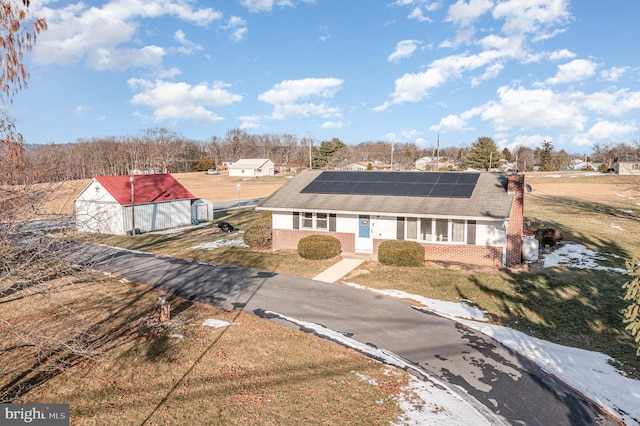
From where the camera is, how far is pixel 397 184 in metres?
24.7

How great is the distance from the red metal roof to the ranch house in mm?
16452

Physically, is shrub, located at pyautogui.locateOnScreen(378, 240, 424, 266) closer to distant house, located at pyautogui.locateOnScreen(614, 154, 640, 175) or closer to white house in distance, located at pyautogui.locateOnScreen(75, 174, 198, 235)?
white house in distance, located at pyautogui.locateOnScreen(75, 174, 198, 235)

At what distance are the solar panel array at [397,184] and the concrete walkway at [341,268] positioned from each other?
4.03 m

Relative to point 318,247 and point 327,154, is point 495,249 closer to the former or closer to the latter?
point 318,247

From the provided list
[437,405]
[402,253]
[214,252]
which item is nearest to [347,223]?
[402,253]

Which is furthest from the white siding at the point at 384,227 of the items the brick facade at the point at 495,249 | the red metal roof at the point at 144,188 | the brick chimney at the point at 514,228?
the red metal roof at the point at 144,188

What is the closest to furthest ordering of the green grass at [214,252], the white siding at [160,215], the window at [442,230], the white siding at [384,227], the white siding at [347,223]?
the window at [442,230]
the green grass at [214,252]
the white siding at [384,227]
the white siding at [347,223]
the white siding at [160,215]

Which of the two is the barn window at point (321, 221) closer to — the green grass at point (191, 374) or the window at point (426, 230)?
the window at point (426, 230)

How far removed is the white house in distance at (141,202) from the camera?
34375mm

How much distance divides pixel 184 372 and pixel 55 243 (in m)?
4.51

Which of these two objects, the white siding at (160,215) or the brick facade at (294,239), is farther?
the white siding at (160,215)

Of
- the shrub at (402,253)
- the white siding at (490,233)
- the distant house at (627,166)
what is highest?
the distant house at (627,166)

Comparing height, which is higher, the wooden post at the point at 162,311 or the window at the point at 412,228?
the window at the point at 412,228

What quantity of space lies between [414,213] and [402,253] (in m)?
2.20
